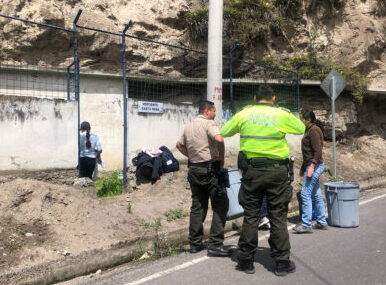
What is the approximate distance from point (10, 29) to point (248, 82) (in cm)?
686

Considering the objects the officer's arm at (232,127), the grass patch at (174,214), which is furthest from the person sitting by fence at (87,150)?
the officer's arm at (232,127)

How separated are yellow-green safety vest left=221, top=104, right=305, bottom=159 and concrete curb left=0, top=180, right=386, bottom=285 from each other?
200cm

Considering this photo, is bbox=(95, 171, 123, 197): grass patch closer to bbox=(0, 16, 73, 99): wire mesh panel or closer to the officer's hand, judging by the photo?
bbox=(0, 16, 73, 99): wire mesh panel

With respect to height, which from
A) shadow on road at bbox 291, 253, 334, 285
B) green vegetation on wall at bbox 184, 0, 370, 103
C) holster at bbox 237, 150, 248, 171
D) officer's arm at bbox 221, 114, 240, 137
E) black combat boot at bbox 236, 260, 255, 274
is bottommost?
shadow on road at bbox 291, 253, 334, 285

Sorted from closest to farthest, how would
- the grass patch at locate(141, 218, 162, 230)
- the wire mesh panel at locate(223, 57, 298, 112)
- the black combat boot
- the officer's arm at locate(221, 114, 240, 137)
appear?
the black combat boot < the officer's arm at locate(221, 114, 240, 137) < the grass patch at locate(141, 218, 162, 230) < the wire mesh panel at locate(223, 57, 298, 112)

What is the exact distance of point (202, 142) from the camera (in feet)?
16.3

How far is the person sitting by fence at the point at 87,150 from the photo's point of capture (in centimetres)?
802

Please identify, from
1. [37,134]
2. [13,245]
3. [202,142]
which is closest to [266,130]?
[202,142]

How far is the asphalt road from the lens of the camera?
4.05m

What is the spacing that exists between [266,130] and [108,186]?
16.4 feet

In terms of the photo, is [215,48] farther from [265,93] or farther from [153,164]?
[265,93]

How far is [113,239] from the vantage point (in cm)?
519

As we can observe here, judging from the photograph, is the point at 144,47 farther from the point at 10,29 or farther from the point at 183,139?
the point at 183,139

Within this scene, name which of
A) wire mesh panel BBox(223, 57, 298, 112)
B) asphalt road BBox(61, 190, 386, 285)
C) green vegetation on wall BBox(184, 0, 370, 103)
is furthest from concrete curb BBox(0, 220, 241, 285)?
green vegetation on wall BBox(184, 0, 370, 103)
